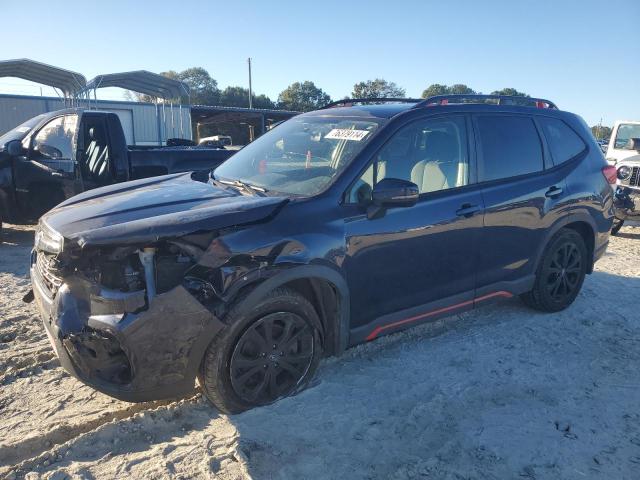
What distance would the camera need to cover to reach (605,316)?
4.83 metres

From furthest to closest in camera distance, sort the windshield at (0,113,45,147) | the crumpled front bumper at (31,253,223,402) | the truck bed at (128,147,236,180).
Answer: the truck bed at (128,147,236,180), the windshield at (0,113,45,147), the crumpled front bumper at (31,253,223,402)

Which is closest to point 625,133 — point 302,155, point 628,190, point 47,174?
point 628,190

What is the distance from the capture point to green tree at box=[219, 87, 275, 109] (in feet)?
202

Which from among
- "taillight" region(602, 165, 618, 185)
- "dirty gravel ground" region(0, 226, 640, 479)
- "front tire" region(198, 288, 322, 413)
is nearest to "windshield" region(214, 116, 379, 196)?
"front tire" region(198, 288, 322, 413)

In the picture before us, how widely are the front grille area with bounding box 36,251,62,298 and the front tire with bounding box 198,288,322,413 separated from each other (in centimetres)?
94

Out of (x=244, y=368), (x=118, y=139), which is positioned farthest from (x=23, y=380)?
(x=118, y=139)

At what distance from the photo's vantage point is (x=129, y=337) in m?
2.49

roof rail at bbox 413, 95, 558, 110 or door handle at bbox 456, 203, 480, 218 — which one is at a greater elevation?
roof rail at bbox 413, 95, 558, 110

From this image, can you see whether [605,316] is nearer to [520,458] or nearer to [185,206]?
[520,458]

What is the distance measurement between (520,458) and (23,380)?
10.7 feet

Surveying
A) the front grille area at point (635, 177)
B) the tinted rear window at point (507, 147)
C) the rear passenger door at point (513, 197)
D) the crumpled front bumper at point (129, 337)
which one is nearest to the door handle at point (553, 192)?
the rear passenger door at point (513, 197)

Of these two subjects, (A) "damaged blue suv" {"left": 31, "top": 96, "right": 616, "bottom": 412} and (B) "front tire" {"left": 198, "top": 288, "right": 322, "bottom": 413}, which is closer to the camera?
(A) "damaged blue suv" {"left": 31, "top": 96, "right": 616, "bottom": 412}

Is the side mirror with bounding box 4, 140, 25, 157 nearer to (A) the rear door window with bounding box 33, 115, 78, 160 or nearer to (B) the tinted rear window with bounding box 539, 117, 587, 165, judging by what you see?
(A) the rear door window with bounding box 33, 115, 78, 160

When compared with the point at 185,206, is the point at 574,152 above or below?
above
